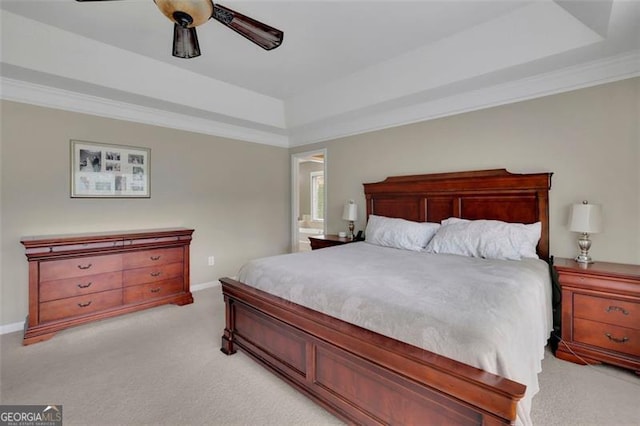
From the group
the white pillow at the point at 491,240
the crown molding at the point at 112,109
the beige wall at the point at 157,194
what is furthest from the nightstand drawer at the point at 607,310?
the crown molding at the point at 112,109

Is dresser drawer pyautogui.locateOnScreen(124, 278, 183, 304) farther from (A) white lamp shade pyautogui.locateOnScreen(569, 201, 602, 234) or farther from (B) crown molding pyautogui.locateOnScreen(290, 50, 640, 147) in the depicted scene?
(A) white lamp shade pyautogui.locateOnScreen(569, 201, 602, 234)

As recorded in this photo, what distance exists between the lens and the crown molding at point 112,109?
2900 millimetres

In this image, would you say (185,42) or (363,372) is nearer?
(363,372)

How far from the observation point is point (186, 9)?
5.27 feet

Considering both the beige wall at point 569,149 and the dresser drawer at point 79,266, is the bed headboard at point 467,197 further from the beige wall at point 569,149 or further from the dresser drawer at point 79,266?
the dresser drawer at point 79,266

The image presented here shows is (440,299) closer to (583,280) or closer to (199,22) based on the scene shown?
(583,280)

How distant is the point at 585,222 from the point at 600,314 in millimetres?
700

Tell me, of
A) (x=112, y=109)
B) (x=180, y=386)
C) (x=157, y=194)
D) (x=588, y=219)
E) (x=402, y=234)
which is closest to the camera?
(x=180, y=386)

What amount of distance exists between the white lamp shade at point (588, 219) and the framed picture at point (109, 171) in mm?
4497

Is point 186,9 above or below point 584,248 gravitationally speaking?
above

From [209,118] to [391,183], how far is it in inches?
105

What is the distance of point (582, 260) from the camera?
7.96ft

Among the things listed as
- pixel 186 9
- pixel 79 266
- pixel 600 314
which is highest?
pixel 186 9

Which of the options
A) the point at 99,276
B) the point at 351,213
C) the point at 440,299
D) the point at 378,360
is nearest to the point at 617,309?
the point at 440,299
